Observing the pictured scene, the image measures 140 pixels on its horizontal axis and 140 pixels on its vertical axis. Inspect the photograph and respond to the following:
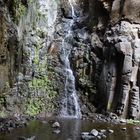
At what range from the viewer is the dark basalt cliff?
14.3 m

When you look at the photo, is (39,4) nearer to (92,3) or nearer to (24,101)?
(92,3)

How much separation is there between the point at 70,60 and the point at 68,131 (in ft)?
18.6

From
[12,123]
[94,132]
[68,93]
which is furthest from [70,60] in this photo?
[94,132]

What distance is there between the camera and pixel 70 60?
1641cm

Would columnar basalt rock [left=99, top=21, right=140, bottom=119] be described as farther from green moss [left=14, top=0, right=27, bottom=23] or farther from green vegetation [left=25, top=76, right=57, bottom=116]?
green moss [left=14, top=0, right=27, bottom=23]

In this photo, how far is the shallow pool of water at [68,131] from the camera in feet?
34.2

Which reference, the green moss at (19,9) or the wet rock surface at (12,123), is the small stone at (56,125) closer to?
the wet rock surface at (12,123)

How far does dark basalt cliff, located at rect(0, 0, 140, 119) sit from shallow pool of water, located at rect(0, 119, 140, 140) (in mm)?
1720

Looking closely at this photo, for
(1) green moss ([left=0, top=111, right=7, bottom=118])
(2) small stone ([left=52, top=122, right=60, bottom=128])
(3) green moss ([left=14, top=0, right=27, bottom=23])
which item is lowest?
(2) small stone ([left=52, top=122, right=60, bottom=128])

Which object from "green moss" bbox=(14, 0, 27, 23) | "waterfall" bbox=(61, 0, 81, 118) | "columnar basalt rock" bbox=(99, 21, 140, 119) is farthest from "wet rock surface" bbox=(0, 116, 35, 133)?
"green moss" bbox=(14, 0, 27, 23)

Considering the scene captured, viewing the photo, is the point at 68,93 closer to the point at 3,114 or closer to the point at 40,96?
the point at 40,96

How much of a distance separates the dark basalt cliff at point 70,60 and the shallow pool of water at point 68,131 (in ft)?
5.64

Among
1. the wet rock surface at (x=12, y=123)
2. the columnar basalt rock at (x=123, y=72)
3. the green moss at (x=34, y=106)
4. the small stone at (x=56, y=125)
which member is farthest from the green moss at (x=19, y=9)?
the small stone at (x=56, y=125)

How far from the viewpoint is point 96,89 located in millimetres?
15594
